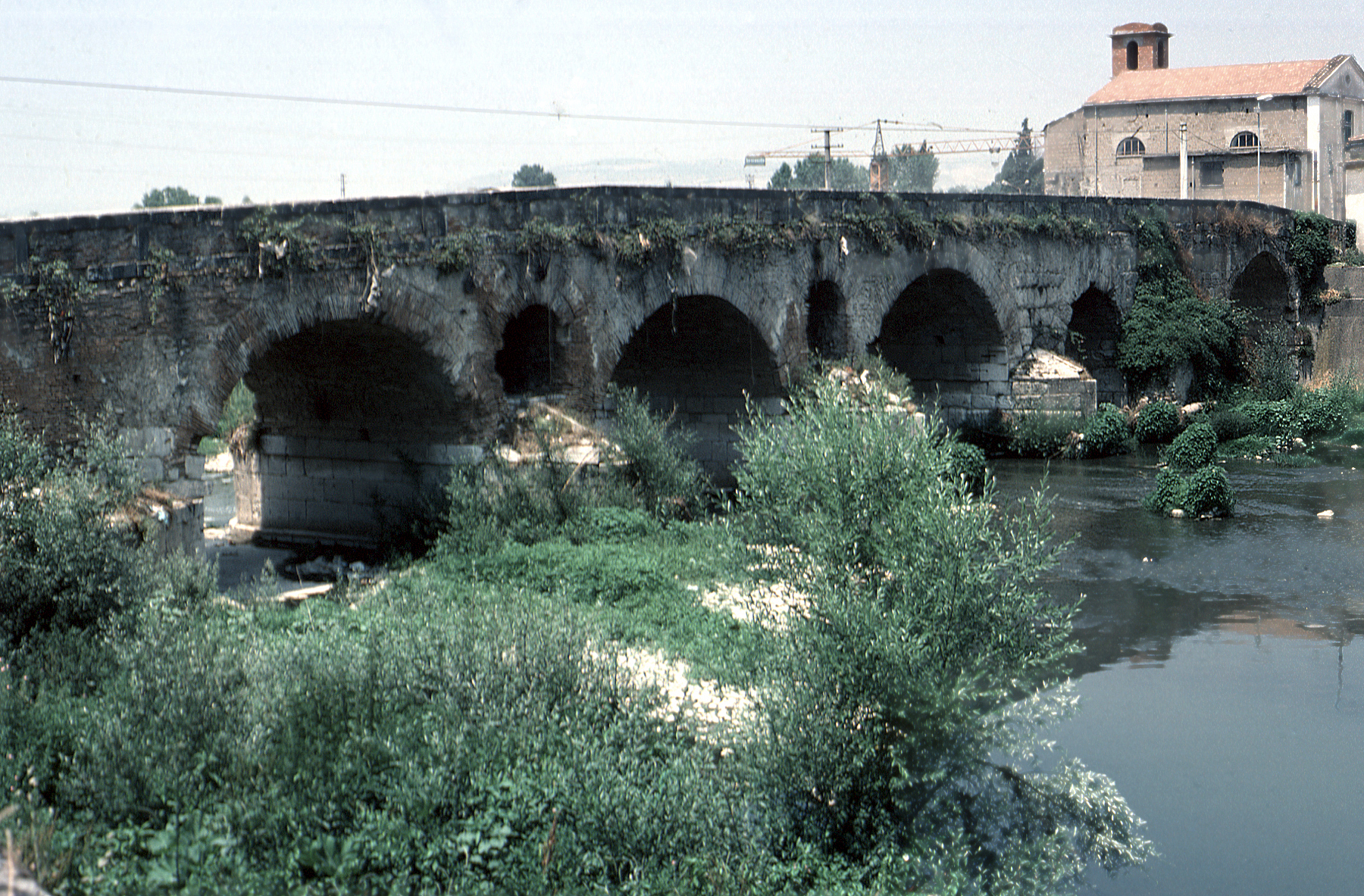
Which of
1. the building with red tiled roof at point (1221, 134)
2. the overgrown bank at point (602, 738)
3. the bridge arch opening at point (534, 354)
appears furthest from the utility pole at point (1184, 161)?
the overgrown bank at point (602, 738)

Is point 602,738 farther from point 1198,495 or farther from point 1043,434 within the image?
point 1043,434

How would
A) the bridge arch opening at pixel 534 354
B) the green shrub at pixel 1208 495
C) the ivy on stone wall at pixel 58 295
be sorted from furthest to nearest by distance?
the green shrub at pixel 1208 495
the bridge arch opening at pixel 534 354
the ivy on stone wall at pixel 58 295

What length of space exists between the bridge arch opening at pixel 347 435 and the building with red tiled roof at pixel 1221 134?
28.5m

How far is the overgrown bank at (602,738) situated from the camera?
285 inches

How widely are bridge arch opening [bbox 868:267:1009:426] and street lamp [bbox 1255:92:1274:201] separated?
18.1 m

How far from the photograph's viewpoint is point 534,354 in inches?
596

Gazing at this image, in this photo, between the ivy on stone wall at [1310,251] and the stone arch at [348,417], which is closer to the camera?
the stone arch at [348,417]

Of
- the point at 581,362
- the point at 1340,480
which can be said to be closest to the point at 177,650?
the point at 581,362

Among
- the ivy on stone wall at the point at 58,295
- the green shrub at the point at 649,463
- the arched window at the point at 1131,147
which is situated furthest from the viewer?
the arched window at the point at 1131,147

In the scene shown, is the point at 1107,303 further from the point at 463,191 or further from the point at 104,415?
the point at 104,415

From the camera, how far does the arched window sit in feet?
134

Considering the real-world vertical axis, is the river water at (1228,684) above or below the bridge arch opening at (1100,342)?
below

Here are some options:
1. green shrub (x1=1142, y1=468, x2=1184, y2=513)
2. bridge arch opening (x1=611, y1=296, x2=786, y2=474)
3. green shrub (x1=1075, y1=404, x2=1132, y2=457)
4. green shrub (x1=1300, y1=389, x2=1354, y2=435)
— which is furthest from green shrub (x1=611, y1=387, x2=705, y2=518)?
green shrub (x1=1300, y1=389, x2=1354, y2=435)

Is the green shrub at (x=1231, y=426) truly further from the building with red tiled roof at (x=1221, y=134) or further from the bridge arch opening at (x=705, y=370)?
the building with red tiled roof at (x=1221, y=134)
